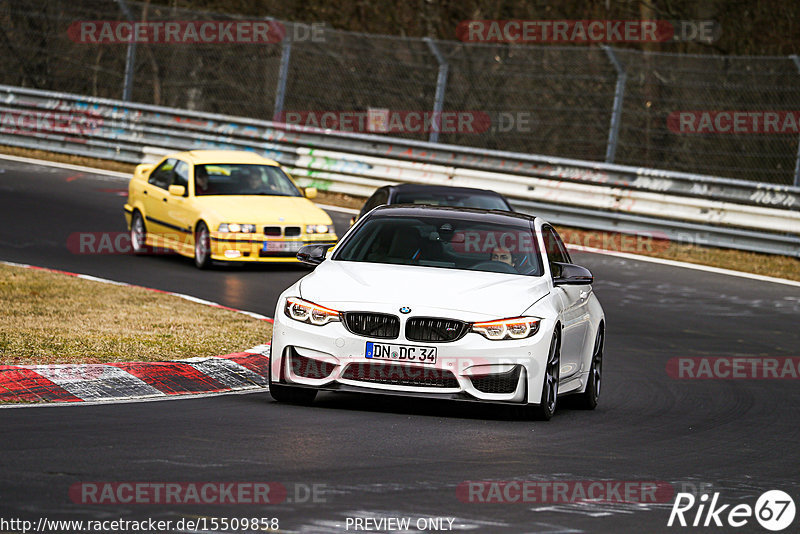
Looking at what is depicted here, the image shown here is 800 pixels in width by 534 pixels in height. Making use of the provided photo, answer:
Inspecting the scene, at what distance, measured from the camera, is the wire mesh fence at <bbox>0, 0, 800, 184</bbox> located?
26.1m

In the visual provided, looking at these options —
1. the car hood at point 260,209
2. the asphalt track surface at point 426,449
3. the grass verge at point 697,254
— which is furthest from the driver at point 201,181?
the asphalt track surface at point 426,449

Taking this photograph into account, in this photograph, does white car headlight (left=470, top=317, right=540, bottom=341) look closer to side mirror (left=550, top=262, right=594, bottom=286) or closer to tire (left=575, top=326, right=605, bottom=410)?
side mirror (left=550, top=262, right=594, bottom=286)

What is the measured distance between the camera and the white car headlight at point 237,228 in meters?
17.8

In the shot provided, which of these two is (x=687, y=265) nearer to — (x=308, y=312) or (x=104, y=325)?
(x=104, y=325)

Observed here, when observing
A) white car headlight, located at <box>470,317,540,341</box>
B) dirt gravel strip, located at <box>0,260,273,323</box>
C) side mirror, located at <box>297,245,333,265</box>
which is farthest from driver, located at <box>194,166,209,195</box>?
white car headlight, located at <box>470,317,540,341</box>

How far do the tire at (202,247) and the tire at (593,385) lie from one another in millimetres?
7875

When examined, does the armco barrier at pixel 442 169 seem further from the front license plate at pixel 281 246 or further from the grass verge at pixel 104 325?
the grass verge at pixel 104 325

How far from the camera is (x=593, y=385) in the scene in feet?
35.4

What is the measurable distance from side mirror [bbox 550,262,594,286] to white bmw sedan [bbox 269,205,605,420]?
1 centimetres

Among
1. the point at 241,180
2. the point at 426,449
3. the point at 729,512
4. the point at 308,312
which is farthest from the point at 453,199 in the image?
the point at 729,512

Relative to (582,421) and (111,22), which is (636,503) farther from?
(111,22)

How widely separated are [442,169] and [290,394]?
48.7ft

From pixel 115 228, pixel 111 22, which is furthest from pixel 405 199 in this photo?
pixel 111 22

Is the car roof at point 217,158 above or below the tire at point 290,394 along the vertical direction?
above
